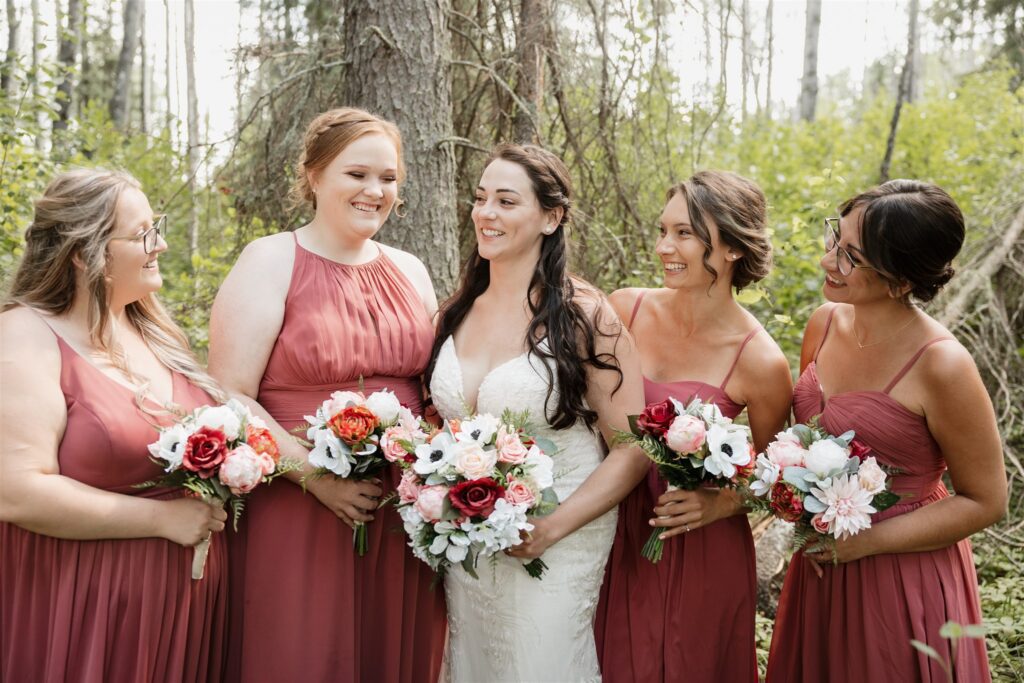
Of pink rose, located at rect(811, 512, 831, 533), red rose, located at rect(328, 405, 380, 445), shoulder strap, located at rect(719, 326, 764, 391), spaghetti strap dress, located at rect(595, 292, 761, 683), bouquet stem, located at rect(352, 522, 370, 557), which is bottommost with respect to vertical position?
spaghetti strap dress, located at rect(595, 292, 761, 683)

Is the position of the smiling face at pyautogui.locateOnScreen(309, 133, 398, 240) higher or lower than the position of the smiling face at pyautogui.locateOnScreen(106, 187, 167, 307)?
higher

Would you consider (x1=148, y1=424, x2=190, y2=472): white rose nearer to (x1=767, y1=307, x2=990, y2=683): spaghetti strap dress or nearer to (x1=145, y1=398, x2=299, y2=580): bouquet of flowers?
(x1=145, y1=398, x2=299, y2=580): bouquet of flowers

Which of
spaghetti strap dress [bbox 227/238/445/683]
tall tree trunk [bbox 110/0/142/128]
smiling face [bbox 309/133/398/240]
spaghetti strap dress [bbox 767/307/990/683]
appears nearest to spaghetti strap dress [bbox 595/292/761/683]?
spaghetti strap dress [bbox 767/307/990/683]

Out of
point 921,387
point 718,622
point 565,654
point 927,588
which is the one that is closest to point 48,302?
point 565,654

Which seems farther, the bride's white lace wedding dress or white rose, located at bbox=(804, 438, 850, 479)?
the bride's white lace wedding dress

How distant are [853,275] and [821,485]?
0.82m

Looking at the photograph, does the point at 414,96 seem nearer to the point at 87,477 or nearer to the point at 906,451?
the point at 87,477

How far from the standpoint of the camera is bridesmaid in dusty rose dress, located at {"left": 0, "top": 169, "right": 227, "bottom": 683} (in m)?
2.71

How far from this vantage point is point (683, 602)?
132 inches

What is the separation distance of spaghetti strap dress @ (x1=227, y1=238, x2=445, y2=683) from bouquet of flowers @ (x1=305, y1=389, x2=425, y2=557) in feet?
0.48

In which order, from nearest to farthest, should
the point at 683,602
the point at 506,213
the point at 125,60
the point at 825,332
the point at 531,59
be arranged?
the point at 683,602 → the point at 506,213 → the point at 825,332 → the point at 531,59 → the point at 125,60

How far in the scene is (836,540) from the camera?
3.04 metres

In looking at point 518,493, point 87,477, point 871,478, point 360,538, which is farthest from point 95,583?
point 871,478

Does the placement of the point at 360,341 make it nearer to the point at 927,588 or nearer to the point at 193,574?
the point at 193,574
